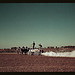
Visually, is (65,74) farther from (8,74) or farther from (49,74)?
(8,74)

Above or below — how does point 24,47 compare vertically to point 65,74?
above

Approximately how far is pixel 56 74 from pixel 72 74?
1043mm

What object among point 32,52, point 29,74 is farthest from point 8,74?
point 32,52

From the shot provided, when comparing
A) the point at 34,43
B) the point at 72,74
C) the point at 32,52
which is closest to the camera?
the point at 72,74

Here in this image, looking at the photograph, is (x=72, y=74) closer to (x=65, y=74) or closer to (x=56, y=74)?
(x=65, y=74)

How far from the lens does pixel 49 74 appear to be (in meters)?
8.89

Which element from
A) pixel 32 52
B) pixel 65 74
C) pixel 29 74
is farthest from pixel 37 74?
pixel 32 52

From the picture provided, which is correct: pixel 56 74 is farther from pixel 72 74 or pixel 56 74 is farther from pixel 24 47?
pixel 24 47

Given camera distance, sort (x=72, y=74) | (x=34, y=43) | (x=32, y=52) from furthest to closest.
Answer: (x=34, y=43) < (x=32, y=52) < (x=72, y=74)

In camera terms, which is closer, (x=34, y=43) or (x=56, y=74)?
(x=56, y=74)

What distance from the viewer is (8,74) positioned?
345 inches

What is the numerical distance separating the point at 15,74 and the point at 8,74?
1.52 ft

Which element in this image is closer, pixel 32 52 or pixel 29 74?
pixel 29 74

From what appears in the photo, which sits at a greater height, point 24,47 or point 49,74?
point 24,47
